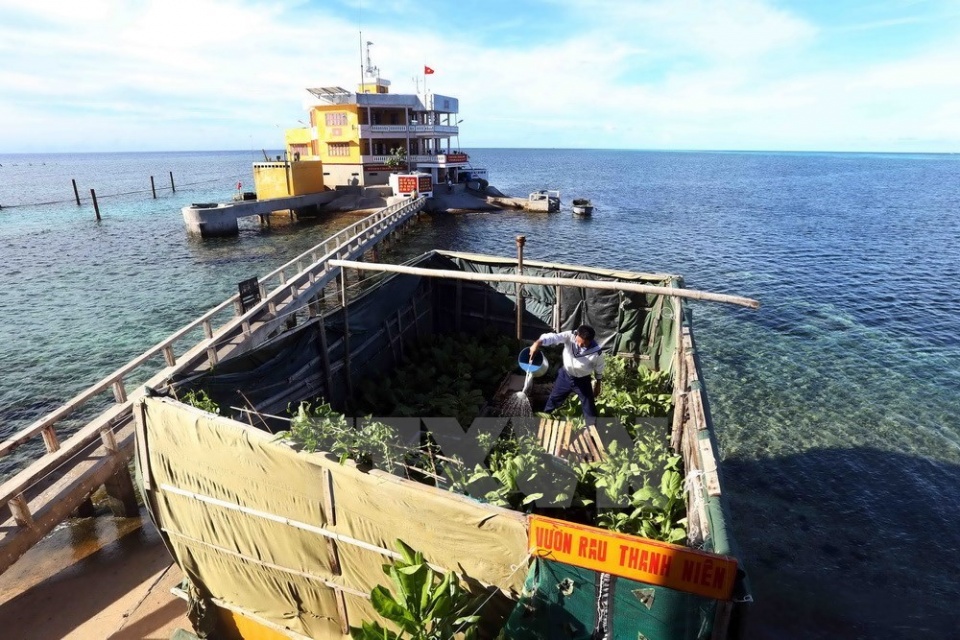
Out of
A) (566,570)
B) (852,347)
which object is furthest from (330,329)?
(852,347)

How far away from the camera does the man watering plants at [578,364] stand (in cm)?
859

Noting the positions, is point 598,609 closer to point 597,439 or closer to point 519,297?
point 597,439

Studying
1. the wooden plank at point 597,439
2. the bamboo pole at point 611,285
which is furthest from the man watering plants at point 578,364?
the bamboo pole at point 611,285

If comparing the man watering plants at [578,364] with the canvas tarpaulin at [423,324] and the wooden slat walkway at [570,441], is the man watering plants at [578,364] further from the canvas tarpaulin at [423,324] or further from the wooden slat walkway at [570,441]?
the canvas tarpaulin at [423,324]

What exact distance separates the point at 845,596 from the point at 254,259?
3477 centimetres

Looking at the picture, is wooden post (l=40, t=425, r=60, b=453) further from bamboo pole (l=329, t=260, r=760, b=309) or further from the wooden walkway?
bamboo pole (l=329, t=260, r=760, b=309)

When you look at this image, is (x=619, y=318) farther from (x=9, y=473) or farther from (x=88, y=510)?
(x=9, y=473)

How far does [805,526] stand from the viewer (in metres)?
11.1

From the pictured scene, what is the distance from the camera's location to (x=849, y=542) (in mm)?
10758

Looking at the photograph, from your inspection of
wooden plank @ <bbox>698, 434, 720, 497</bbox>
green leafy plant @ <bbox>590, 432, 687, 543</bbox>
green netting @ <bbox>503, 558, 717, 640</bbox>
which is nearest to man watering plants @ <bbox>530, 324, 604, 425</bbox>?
green leafy plant @ <bbox>590, 432, 687, 543</bbox>

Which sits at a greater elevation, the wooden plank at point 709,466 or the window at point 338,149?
the window at point 338,149

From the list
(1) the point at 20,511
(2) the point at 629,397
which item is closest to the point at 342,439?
(1) the point at 20,511

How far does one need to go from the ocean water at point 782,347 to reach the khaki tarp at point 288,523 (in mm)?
7146

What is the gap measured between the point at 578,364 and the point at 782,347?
14.4 m
